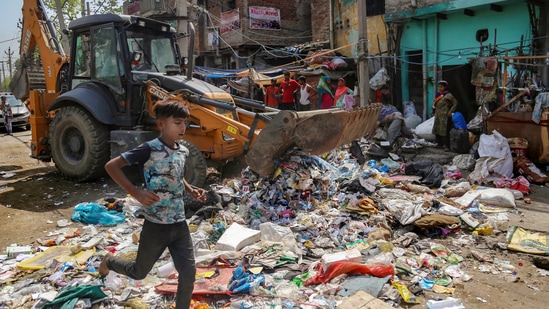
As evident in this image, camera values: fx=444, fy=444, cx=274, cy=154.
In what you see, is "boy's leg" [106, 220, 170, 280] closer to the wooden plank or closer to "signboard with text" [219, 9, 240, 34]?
the wooden plank

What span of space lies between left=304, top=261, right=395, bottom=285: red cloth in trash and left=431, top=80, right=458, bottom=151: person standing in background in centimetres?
594

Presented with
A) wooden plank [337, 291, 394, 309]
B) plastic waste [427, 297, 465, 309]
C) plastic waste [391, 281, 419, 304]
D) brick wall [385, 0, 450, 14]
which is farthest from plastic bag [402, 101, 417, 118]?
wooden plank [337, 291, 394, 309]

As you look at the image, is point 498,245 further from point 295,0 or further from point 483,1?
point 295,0

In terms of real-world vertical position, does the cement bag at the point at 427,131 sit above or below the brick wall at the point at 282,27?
below

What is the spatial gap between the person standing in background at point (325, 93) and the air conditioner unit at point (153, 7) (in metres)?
4.91

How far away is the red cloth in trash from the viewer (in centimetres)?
370

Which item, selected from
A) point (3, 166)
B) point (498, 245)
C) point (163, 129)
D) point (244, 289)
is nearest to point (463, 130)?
point (498, 245)

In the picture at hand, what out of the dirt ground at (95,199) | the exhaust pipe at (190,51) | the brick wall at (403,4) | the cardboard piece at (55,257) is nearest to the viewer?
the dirt ground at (95,199)

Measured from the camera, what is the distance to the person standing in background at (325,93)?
11672mm

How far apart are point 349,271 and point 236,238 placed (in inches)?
47.4

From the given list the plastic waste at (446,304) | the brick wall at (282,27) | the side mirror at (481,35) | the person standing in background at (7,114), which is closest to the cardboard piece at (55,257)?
the plastic waste at (446,304)

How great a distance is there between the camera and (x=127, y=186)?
2.74m

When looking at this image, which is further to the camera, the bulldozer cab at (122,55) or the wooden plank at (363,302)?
the bulldozer cab at (122,55)

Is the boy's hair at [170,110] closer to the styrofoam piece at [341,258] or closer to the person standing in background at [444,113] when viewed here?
the styrofoam piece at [341,258]
